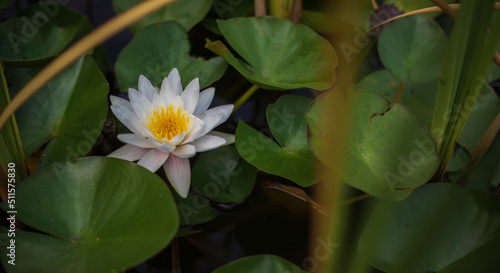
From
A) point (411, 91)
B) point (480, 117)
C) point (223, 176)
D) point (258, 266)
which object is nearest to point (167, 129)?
point (223, 176)

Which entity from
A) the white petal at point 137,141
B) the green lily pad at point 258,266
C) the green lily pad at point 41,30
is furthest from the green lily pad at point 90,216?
the green lily pad at point 41,30

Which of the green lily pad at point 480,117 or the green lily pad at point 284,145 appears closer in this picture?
the green lily pad at point 284,145

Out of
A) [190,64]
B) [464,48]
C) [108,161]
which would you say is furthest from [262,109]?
[464,48]

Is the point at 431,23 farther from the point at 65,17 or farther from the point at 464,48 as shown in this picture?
the point at 65,17

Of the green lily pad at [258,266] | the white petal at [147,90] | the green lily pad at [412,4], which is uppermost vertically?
the white petal at [147,90]

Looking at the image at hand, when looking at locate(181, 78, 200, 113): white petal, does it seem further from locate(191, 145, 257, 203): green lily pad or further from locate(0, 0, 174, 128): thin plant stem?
locate(0, 0, 174, 128): thin plant stem

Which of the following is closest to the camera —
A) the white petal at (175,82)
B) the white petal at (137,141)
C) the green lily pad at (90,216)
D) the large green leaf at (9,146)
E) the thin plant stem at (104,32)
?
the thin plant stem at (104,32)

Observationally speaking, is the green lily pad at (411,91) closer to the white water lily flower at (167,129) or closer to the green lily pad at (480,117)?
the green lily pad at (480,117)
